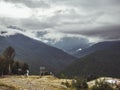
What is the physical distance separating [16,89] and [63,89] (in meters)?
22.2

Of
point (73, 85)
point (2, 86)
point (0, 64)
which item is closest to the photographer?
point (2, 86)

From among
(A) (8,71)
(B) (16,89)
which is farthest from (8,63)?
(B) (16,89)

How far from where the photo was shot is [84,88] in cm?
8938

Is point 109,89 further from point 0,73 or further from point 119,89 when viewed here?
point 0,73

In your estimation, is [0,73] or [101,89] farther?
[0,73]

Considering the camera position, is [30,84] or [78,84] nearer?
[30,84]

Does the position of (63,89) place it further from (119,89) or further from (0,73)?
(0,73)

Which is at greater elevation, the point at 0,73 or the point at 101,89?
the point at 0,73

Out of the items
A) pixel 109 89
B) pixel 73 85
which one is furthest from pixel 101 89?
pixel 73 85

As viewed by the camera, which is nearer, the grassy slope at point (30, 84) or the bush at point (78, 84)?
the grassy slope at point (30, 84)

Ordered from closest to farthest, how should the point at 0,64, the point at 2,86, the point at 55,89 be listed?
the point at 2,86 < the point at 55,89 < the point at 0,64

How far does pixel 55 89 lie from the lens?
7862cm

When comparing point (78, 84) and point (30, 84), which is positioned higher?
point (30, 84)

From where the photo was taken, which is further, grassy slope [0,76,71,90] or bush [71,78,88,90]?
bush [71,78,88,90]
